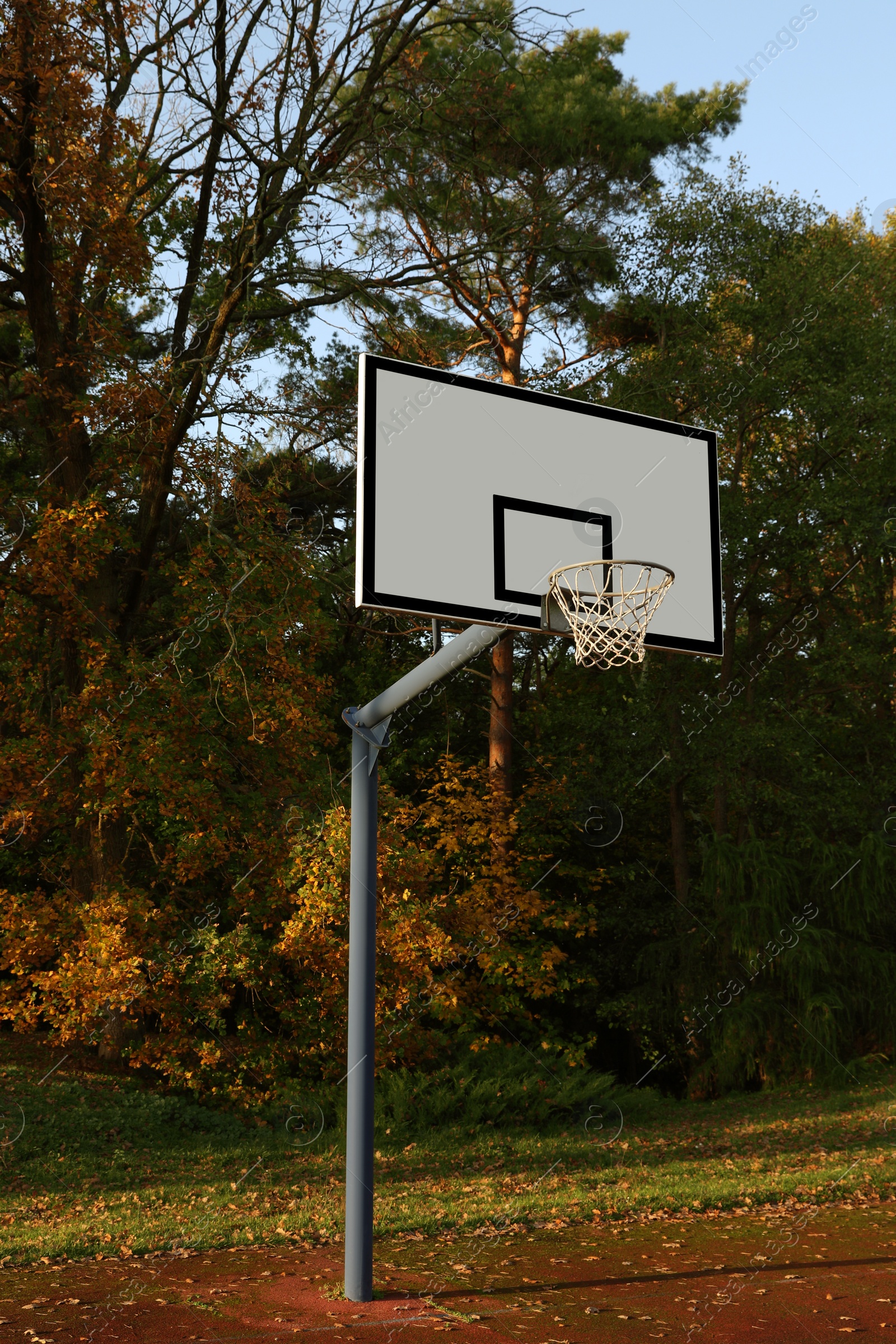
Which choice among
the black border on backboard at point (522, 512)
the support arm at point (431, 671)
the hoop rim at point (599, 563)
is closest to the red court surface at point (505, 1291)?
the support arm at point (431, 671)

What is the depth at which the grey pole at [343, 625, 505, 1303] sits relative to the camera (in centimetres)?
687

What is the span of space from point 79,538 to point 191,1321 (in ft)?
28.1

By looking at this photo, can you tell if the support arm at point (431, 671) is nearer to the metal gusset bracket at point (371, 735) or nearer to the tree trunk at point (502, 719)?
the metal gusset bracket at point (371, 735)

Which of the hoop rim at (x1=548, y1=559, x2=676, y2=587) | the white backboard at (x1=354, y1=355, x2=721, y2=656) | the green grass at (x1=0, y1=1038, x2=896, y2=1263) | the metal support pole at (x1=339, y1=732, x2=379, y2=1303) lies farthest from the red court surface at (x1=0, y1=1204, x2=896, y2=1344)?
the hoop rim at (x1=548, y1=559, x2=676, y2=587)

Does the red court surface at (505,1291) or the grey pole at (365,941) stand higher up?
the grey pole at (365,941)

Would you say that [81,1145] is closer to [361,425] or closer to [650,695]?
[361,425]

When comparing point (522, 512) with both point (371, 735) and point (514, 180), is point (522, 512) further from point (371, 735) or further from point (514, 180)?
point (514, 180)

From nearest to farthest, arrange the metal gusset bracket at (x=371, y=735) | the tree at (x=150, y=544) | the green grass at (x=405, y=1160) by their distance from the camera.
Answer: the metal gusset bracket at (x=371, y=735)
the green grass at (x=405, y=1160)
the tree at (x=150, y=544)

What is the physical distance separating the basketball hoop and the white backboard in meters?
0.16

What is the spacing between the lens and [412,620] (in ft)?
63.2

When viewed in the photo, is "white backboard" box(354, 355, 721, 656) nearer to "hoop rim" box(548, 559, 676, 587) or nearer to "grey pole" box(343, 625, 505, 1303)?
"hoop rim" box(548, 559, 676, 587)

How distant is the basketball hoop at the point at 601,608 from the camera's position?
689 cm

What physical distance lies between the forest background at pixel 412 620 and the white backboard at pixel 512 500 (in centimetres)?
627

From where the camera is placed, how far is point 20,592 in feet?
44.9
